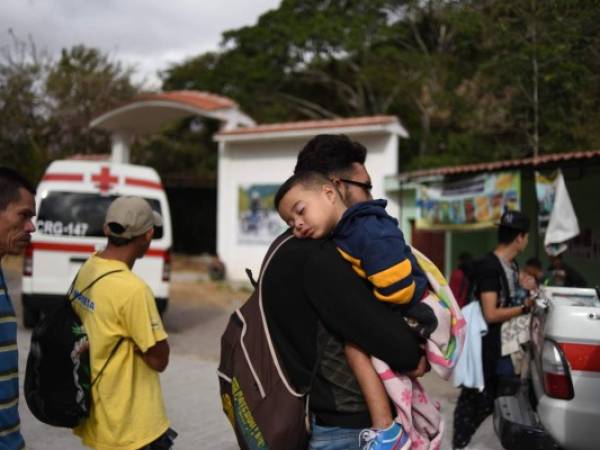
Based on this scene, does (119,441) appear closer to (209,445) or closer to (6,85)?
(209,445)

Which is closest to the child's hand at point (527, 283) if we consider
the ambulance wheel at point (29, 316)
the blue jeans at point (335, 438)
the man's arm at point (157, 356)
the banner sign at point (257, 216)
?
the man's arm at point (157, 356)

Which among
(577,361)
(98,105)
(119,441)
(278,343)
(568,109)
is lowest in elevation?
(119,441)

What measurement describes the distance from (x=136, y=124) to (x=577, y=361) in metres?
16.6

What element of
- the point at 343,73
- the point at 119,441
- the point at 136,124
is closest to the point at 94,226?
the point at 119,441

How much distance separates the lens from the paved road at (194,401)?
5070 mm

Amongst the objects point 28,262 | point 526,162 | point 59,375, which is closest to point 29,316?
point 28,262

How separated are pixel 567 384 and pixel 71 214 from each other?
704 centimetres

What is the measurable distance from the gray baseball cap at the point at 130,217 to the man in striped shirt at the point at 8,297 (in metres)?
0.57

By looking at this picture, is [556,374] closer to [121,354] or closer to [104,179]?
[121,354]

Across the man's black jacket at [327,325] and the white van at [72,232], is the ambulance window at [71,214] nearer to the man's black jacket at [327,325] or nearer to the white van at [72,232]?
the white van at [72,232]

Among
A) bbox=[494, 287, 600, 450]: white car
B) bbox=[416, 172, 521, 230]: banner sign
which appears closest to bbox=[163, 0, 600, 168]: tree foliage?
bbox=[416, 172, 521, 230]: banner sign

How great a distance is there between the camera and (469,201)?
9.85m

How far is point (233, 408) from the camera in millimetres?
2064

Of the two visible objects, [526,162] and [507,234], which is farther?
[526,162]
